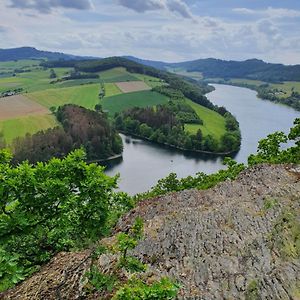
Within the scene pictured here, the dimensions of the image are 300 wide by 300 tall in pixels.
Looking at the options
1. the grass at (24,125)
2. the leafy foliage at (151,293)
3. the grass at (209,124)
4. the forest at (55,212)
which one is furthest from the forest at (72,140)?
the leafy foliage at (151,293)

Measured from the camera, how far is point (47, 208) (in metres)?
14.8

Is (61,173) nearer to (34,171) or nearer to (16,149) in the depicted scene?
(34,171)

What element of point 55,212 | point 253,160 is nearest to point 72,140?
point 253,160

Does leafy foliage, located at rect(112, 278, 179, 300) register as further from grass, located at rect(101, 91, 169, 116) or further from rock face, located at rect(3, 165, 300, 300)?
grass, located at rect(101, 91, 169, 116)

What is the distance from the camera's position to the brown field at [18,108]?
14635cm

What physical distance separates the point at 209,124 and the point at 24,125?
7270 centimetres

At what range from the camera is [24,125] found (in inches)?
5266

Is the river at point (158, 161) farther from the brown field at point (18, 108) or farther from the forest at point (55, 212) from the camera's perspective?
the forest at point (55, 212)

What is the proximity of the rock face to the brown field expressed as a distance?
12683 cm

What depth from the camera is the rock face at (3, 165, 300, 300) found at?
656 inches

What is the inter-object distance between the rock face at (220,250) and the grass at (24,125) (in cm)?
→ 10252

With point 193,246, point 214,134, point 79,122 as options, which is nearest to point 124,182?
point 79,122

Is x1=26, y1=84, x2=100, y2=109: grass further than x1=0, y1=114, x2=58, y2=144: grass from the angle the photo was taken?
Yes

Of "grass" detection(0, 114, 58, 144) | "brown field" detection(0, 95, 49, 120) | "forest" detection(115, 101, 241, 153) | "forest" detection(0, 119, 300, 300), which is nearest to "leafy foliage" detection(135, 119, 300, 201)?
"forest" detection(0, 119, 300, 300)
